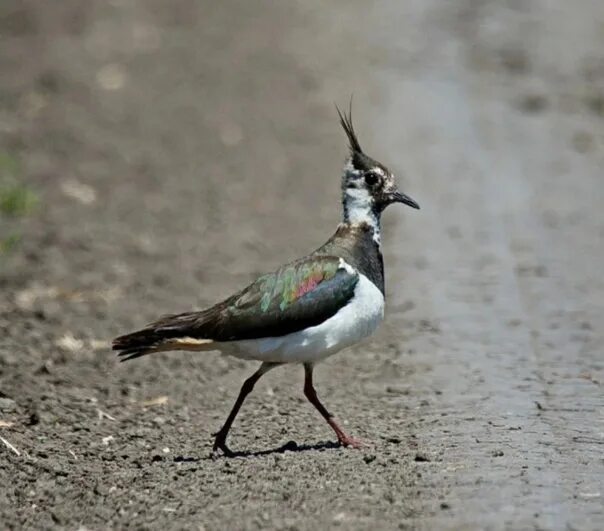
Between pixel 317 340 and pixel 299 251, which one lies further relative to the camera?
pixel 299 251

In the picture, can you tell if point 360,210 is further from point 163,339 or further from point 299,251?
point 299,251

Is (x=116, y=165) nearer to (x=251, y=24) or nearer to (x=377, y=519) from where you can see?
(x=251, y=24)

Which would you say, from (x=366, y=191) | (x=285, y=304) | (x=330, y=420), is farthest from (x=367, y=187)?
(x=330, y=420)

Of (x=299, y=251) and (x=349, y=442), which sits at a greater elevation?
(x=299, y=251)

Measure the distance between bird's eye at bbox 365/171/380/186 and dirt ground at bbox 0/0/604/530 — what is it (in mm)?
1338

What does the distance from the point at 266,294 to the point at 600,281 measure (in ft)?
13.8

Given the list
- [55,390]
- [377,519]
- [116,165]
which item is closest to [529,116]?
[116,165]

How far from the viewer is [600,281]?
431 inches

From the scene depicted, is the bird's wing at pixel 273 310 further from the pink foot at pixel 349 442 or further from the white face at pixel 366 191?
the white face at pixel 366 191

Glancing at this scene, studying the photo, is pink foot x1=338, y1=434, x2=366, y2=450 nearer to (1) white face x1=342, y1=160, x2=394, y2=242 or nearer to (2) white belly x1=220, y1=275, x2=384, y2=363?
(2) white belly x1=220, y1=275, x2=384, y2=363

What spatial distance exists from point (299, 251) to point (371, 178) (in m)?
3.63

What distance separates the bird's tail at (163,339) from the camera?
7414 millimetres

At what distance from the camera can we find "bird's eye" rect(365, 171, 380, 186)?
27.1ft

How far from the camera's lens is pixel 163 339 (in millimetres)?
7426
